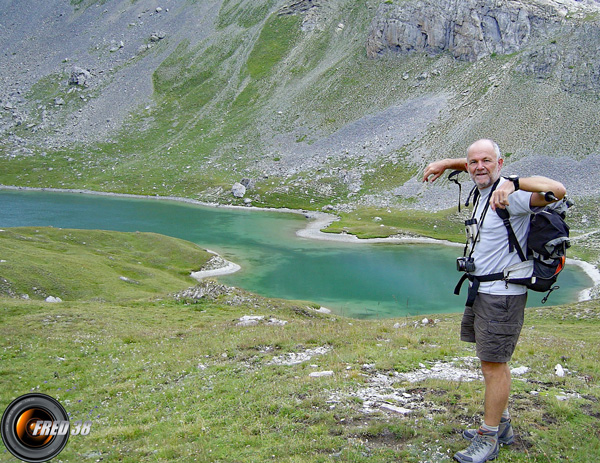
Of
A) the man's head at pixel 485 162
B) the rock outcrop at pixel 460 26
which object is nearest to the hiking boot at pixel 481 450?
the man's head at pixel 485 162

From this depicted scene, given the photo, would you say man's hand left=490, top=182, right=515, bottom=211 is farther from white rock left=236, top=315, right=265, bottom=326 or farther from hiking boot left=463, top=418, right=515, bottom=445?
white rock left=236, top=315, right=265, bottom=326

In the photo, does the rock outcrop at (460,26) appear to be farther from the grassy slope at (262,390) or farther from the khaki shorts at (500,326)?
the khaki shorts at (500,326)

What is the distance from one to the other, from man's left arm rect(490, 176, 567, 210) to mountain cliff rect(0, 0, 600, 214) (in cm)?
10563

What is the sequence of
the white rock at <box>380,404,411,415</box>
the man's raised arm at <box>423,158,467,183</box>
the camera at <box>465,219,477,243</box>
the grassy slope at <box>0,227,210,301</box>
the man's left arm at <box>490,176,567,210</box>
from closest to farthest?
the man's left arm at <box>490,176,567,210</box> < the camera at <box>465,219,477,243</box> < the man's raised arm at <box>423,158,467,183</box> < the white rock at <box>380,404,411,415</box> < the grassy slope at <box>0,227,210,301</box>

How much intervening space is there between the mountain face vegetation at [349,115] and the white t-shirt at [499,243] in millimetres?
102548

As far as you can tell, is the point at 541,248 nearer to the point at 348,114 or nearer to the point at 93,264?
the point at 93,264

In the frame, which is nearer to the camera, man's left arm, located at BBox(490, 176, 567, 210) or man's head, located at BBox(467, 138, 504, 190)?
man's left arm, located at BBox(490, 176, 567, 210)

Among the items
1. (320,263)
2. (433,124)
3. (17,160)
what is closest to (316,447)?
(320,263)

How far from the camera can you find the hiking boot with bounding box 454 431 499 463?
6938 mm

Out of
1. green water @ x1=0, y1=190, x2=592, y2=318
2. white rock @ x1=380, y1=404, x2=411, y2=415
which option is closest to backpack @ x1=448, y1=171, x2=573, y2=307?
white rock @ x1=380, y1=404, x2=411, y2=415

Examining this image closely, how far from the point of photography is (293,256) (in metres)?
75.3

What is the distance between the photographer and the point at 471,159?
747 cm

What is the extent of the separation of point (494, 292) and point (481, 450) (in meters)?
2.57

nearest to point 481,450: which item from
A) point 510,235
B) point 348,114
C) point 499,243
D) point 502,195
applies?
point 499,243
